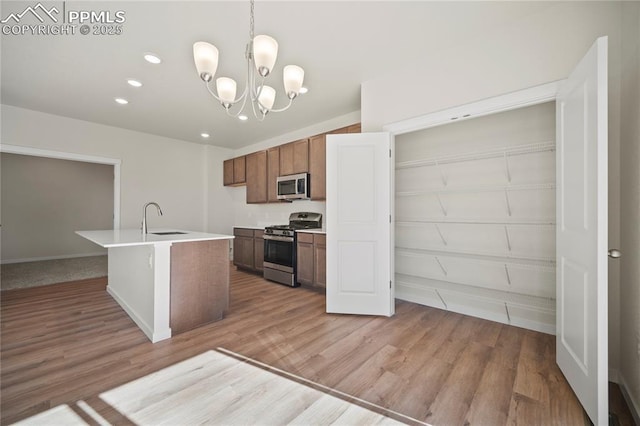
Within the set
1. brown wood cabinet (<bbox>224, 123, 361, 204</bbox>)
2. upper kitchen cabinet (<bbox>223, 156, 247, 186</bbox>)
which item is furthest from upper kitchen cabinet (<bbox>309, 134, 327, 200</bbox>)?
→ upper kitchen cabinet (<bbox>223, 156, 247, 186</bbox>)

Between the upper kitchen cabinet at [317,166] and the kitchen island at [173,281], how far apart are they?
1.76 m

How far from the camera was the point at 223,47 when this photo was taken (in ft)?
8.13

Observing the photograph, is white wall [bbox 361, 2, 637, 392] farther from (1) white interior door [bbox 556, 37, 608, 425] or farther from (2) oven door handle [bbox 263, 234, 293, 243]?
(2) oven door handle [bbox 263, 234, 293, 243]

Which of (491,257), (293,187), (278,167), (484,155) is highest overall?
(278,167)

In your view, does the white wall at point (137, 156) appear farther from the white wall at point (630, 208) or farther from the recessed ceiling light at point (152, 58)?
the white wall at point (630, 208)

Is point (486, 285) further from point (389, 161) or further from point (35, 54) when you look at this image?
point (35, 54)

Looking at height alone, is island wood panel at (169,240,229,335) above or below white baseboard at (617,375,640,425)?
above

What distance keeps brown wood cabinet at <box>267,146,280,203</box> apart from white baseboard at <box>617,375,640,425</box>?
4458 mm

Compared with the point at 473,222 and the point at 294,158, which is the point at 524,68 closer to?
the point at 473,222

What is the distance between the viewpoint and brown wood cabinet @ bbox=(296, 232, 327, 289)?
369 cm

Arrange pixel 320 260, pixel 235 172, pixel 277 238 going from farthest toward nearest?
pixel 235 172
pixel 277 238
pixel 320 260

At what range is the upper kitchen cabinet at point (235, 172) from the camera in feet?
18.5

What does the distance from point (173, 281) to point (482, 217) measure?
3.26m

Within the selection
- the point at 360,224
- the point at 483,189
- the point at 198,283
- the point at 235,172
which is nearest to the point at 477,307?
the point at 483,189
